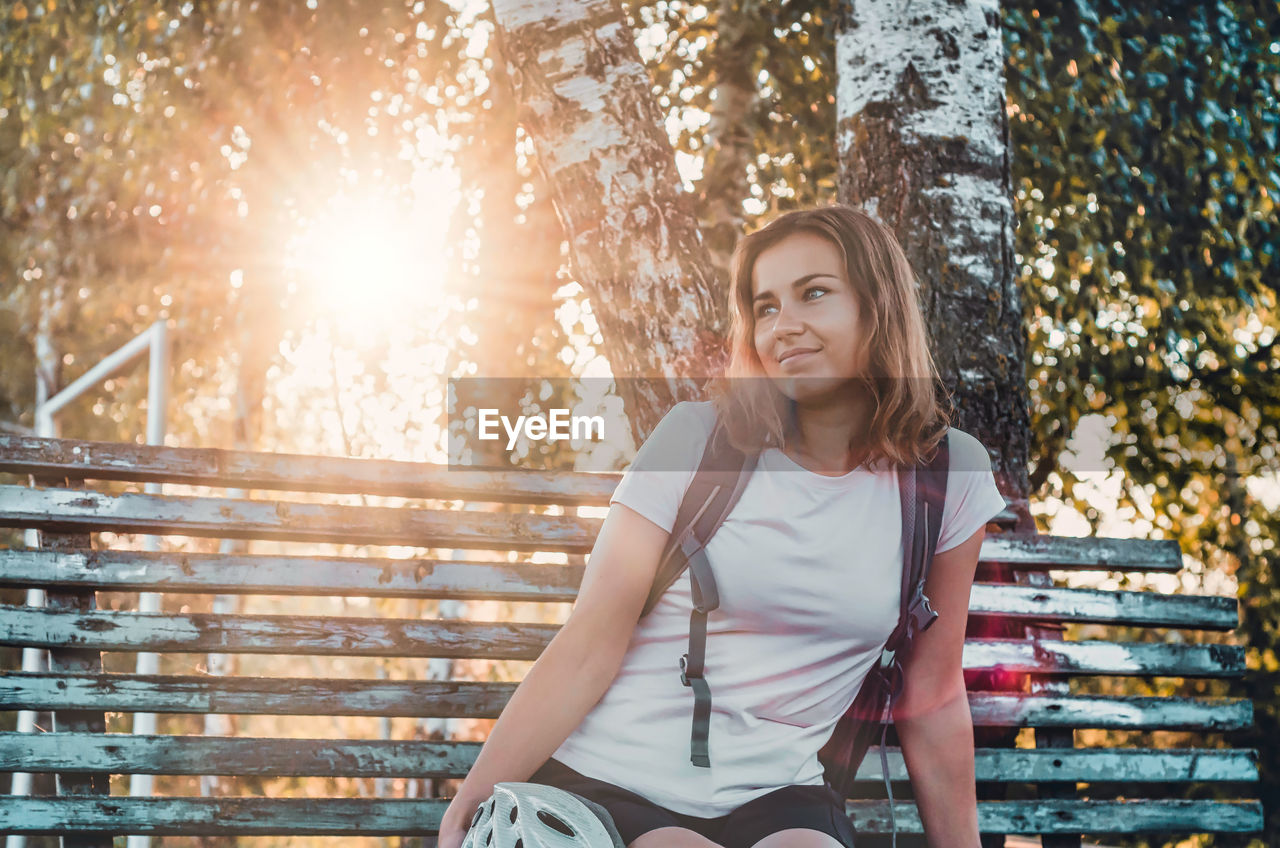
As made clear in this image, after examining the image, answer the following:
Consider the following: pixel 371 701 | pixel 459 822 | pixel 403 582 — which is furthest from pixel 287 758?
pixel 459 822

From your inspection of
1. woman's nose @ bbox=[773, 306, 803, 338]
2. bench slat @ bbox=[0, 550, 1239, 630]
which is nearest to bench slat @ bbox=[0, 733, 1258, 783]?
bench slat @ bbox=[0, 550, 1239, 630]

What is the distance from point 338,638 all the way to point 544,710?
1.08 metres

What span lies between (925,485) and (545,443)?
5369 mm

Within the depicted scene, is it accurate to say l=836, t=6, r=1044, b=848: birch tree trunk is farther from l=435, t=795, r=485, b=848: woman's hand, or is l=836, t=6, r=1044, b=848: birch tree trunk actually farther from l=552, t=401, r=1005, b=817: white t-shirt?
l=435, t=795, r=485, b=848: woman's hand

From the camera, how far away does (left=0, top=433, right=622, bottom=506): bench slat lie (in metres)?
→ 2.63

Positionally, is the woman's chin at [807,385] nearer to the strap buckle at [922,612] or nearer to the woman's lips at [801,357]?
the woman's lips at [801,357]

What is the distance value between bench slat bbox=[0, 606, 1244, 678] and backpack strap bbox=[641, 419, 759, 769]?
0.99 meters

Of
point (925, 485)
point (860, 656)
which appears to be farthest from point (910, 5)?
point (860, 656)

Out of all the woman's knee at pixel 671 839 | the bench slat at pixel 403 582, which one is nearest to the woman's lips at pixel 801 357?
the woman's knee at pixel 671 839

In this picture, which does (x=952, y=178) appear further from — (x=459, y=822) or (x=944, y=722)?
(x=459, y=822)

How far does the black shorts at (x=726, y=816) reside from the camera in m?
1.76

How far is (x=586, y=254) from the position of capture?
2992mm

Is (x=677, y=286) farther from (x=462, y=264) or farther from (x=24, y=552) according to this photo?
(x=462, y=264)

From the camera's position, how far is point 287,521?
107 inches
